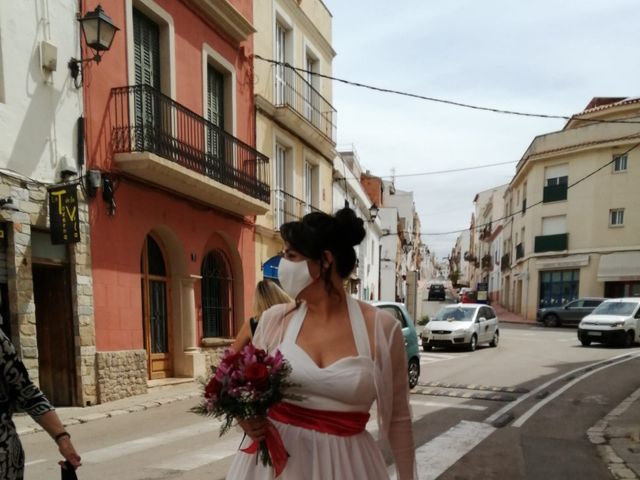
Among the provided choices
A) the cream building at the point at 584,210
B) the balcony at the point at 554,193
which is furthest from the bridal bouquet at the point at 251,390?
the balcony at the point at 554,193

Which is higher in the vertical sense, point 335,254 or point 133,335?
point 335,254

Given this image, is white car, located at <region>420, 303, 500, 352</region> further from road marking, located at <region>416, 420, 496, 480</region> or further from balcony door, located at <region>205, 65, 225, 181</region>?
road marking, located at <region>416, 420, 496, 480</region>

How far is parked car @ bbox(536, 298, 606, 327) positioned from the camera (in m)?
25.1

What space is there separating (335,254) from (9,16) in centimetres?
784

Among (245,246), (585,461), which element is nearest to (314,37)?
(245,246)

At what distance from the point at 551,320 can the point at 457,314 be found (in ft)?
43.3

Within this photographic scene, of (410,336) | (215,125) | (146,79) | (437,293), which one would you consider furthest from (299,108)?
(437,293)

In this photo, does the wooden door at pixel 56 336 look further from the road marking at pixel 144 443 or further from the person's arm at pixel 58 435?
the person's arm at pixel 58 435

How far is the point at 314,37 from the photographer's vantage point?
17828 millimetres

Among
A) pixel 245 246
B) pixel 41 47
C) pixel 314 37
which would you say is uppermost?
pixel 314 37

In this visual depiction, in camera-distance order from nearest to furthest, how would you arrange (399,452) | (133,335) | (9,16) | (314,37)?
(399,452)
(9,16)
(133,335)
(314,37)

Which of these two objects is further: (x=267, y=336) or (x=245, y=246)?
(x=245, y=246)

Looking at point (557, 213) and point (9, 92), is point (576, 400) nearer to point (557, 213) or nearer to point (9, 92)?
point (9, 92)

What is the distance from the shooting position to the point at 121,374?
8.70m
